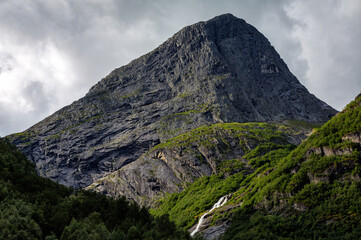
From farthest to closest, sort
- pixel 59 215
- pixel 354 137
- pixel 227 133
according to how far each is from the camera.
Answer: pixel 227 133 → pixel 354 137 → pixel 59 215

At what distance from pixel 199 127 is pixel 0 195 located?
443ft

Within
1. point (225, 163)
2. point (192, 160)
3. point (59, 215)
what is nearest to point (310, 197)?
point (59, 215)

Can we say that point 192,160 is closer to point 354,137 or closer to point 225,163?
point 225,163

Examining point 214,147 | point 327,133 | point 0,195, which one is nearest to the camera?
point 0,195

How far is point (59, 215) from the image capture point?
2048 inches

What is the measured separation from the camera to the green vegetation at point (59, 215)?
145 feet

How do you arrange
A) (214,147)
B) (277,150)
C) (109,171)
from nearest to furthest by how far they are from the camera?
(277,150) < (214,147) < (109,171)

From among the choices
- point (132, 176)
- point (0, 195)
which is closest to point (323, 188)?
point (0, 195)

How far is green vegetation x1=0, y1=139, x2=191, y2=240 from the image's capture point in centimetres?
4406

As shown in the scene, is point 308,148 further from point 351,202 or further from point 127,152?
point 127,152

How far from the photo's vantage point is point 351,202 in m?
61.2

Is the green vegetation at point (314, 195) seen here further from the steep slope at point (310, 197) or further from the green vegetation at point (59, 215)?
the green vegetation at point (59, 215)

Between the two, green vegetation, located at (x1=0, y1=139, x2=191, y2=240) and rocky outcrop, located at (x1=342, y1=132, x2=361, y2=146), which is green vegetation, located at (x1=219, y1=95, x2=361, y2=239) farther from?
green vegetation, located at (x1=0, y1=139, x2=191, y2=240)

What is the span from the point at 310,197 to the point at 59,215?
52.9m
